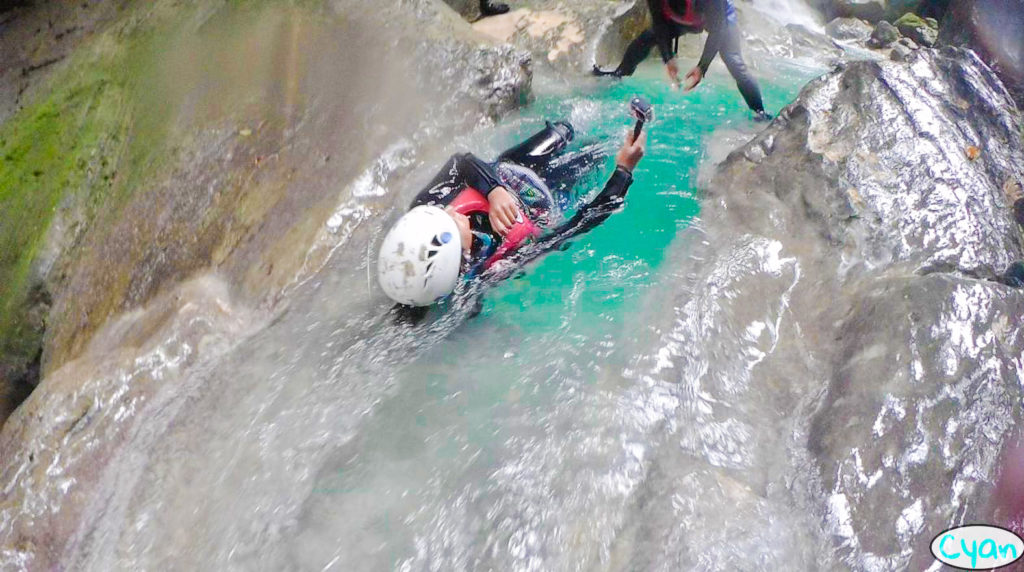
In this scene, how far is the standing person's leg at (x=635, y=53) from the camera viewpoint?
18.9 ft

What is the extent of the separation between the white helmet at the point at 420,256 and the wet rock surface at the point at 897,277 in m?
1.63

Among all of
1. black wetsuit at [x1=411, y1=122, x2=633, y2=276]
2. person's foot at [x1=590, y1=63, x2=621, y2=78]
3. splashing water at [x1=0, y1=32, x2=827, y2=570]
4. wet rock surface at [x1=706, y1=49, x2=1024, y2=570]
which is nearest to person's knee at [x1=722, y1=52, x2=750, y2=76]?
wet rock surface at [x1=706, y1=49, x2=1024, y2=570]

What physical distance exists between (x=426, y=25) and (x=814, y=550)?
4557 mm

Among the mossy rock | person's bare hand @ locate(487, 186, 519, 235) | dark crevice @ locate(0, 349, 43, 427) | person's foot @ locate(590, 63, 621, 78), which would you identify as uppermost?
person's bare hand @ locate(487, 186, 519, 235)

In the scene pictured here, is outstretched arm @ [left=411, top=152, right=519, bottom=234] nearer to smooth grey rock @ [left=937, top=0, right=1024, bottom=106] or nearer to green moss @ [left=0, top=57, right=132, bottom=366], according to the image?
green moss @ [left=0, top=57, right=132, bottom=366]

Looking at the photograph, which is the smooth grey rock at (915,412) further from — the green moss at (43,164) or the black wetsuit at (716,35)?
the green moss at (43,164)

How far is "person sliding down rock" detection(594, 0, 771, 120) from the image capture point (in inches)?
193

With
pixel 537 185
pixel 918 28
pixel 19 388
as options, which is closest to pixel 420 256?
pixel 537 185

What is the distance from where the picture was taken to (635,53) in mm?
5828

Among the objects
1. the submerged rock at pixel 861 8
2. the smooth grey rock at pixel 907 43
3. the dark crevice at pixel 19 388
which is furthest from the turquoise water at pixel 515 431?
the submerged rock at pixel 861 8

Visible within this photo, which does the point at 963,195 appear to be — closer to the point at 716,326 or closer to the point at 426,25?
the point at 716,326
